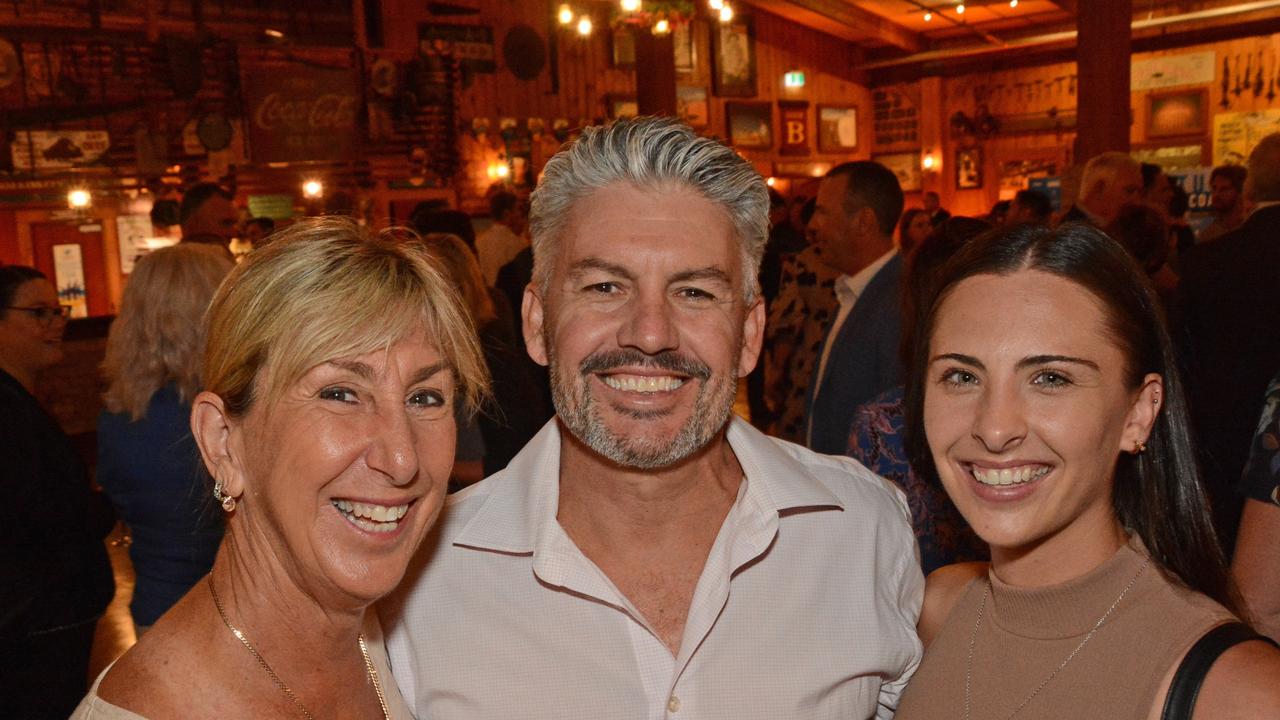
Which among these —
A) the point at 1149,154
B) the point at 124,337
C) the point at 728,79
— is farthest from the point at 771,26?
the point at 124,337

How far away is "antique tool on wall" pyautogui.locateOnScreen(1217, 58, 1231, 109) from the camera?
13.2m

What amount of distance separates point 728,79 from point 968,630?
1463cm

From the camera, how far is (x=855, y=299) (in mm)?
4289

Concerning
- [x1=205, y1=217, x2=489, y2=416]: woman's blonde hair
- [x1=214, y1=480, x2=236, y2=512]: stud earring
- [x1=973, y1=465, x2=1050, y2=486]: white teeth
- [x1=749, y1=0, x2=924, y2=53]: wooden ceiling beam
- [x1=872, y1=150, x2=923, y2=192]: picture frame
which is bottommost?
[x1=973, y1=465, x2=1050, y2=486]: white teeth

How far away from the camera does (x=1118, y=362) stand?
1.53 meters

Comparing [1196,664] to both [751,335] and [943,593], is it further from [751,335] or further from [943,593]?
[751,335]

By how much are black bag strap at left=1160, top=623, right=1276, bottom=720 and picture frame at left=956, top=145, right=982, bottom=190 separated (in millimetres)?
15748

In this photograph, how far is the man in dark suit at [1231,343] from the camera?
3252 mm

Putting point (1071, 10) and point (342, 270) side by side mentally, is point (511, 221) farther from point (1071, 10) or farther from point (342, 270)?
point (1071, 10)

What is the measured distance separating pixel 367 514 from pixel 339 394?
171 mm

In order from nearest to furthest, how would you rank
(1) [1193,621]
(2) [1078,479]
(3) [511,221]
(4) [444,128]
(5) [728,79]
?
(1) [1193,621] < (2) [1078,479] < (3) [511,221] < (4) [444,128] < (5) [728,79]

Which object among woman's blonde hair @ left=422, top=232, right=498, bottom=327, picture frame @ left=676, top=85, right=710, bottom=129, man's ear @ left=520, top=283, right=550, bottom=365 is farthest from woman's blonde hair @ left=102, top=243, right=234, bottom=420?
picture frame @ left=676, top=85, right=710, bottom=129

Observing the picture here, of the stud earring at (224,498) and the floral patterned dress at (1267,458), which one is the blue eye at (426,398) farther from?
the floral patterned dress at (1267,458)

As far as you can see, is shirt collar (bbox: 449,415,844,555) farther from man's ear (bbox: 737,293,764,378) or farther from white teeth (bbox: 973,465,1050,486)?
white teeth (bbox: 973,465,1050,486)
